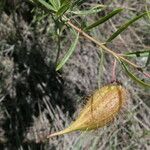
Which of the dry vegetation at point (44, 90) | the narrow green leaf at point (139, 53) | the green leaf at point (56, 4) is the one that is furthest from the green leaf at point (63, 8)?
the dry vegetation at point (44, 90)

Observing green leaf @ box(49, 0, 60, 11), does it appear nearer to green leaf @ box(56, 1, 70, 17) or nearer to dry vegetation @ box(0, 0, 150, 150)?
green leaf @ box(56, 1, 70, 17)

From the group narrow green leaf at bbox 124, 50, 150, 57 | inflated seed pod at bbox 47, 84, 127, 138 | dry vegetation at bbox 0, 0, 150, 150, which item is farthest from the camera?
dry vegetation at bbox 0, 0, 150, 150

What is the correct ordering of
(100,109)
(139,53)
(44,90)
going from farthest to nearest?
(44,90), (139,53), (100,109)

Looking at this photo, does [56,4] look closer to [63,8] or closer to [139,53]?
[63,8]

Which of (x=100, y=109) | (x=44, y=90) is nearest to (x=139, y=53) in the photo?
(x=100, y=109)

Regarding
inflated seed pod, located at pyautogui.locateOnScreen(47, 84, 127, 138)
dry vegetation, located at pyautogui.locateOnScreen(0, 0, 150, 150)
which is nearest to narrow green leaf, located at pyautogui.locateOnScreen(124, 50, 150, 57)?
inflated seed pod, located at pyautogui.locateOnScreen(47, 84, 127, 138)

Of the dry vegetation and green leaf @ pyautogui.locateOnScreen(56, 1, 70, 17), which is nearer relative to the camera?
green leaf @ pyautogui.locateOnScreen(56, 1, 70, 17)

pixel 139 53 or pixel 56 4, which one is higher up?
pixel 56 4
